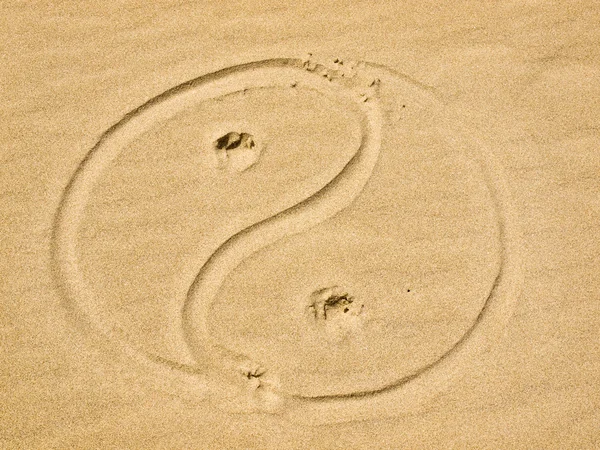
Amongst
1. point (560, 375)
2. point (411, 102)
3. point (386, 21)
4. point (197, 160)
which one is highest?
point (386, 21)

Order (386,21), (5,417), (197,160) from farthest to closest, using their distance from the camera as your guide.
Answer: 1. (386,21)
2. (197,160)
3. (5,417)

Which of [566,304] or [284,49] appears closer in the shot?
[566,304]

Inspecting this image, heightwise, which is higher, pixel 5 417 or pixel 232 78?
pixel 232 78

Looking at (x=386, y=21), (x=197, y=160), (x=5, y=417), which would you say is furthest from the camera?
Answer: (x=386, y=21)

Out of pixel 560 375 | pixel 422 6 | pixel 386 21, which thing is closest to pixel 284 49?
pixel 386 21

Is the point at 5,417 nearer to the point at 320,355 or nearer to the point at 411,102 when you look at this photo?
the point at 320,355
